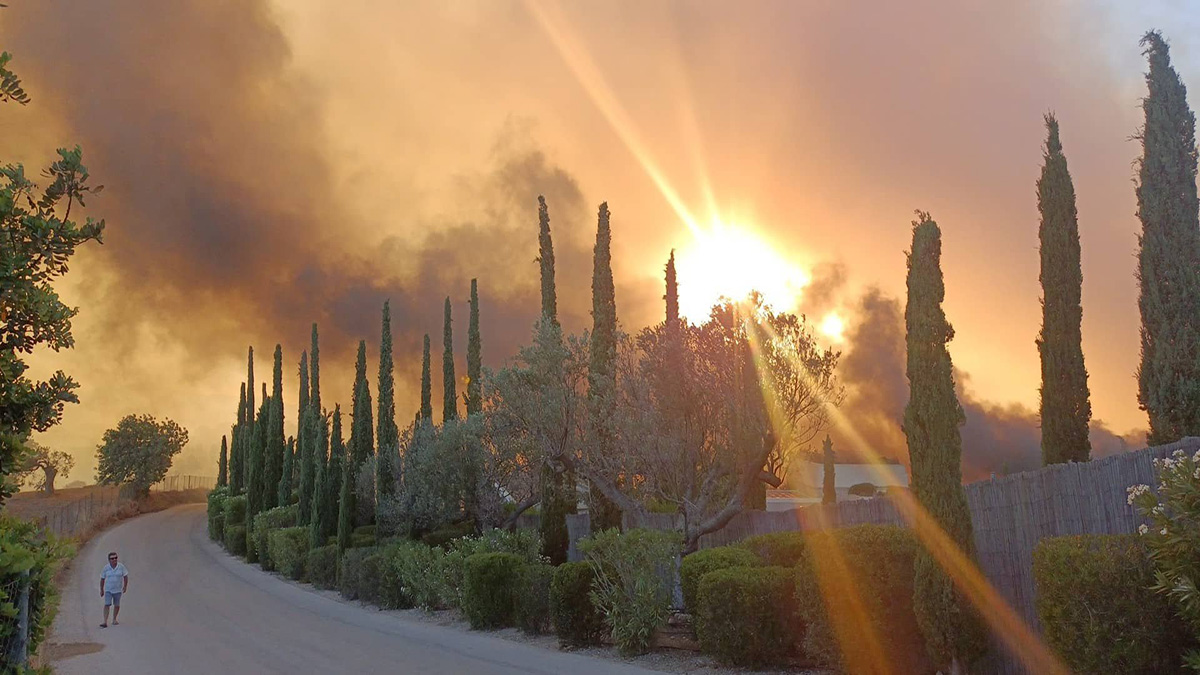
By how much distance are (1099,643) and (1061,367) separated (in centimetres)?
1114

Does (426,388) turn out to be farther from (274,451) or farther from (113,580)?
(113,580)

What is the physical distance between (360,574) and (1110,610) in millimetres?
23191

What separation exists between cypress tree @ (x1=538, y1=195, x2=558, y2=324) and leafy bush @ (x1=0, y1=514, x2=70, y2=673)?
20.8 metres

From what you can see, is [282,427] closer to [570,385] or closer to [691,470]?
[570,385]

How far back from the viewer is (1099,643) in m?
8.95

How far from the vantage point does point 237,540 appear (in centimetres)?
5016

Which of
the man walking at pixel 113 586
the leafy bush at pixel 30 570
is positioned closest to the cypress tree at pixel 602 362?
the man walking at pixel 113 586

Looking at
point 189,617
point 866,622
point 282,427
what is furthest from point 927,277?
point 282,427

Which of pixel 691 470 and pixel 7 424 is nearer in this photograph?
pixel 7 424

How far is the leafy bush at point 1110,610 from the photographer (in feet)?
28.8

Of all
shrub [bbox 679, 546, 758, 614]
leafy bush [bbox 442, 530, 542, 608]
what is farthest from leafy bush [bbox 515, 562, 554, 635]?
shrub [bbox 679, 546, 758, 614]

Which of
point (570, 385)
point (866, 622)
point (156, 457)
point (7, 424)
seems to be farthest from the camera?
point (156, 457)

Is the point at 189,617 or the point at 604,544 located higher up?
the point at 604,544

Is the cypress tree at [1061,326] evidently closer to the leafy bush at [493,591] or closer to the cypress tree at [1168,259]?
the cypress tree at [1168,259]
